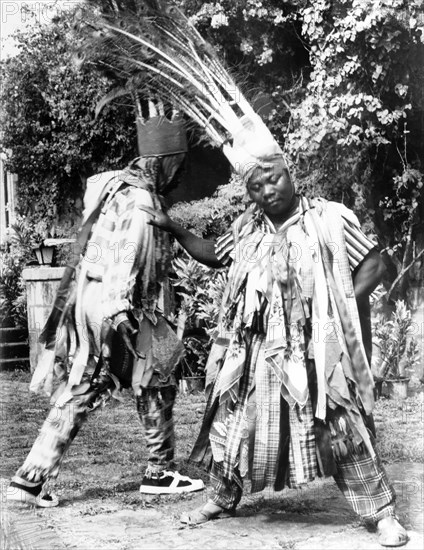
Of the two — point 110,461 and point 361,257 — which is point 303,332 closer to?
point 361,257

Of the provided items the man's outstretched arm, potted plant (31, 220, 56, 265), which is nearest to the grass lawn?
potted plant (31, 220, 56, 265)

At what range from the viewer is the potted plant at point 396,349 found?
23.6ft

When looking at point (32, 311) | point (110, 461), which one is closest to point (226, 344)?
Answer: point (32, 311)

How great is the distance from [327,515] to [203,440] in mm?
692

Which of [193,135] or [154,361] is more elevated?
[193,135]

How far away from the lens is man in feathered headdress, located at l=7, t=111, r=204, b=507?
404 centimetres

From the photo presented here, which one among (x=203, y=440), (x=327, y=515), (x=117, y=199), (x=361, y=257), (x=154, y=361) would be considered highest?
(x=117, y=199)

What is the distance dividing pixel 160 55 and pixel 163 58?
20 millimetres

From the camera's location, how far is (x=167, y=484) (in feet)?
14.1

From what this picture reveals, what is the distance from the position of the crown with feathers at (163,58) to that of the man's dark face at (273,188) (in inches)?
13.7

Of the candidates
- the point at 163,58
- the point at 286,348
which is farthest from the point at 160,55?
the point at 286,348

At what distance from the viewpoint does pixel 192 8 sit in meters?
4.35

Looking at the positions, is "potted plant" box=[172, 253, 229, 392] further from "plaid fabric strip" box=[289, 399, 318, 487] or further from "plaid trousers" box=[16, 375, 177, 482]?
"plaid fabric strip" box=[289, 399, 318, 487]

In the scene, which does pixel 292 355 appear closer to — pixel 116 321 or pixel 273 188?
pixel 273 188
